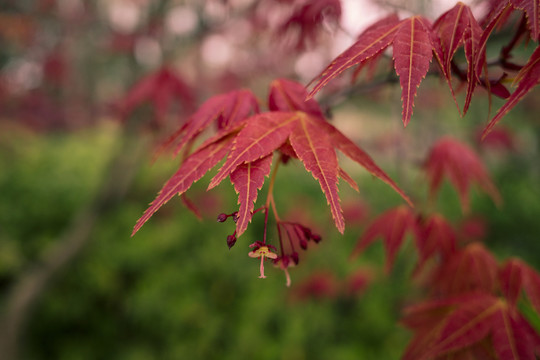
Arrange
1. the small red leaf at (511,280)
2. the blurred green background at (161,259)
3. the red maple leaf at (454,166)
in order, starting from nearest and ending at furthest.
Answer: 1. the small red leaf at (511,280)
2. the red maple leaf at (454,166)
3. the blurred green background at (161,259)

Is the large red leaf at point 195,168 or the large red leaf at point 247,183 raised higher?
the large red leaf at point 195,168

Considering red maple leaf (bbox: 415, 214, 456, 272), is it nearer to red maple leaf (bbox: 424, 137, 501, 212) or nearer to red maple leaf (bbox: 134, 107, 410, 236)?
Result: red maple leaf (bbox: 424, 137, 501, 212)

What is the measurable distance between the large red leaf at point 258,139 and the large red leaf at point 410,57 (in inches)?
7.4

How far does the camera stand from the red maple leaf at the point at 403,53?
50cm

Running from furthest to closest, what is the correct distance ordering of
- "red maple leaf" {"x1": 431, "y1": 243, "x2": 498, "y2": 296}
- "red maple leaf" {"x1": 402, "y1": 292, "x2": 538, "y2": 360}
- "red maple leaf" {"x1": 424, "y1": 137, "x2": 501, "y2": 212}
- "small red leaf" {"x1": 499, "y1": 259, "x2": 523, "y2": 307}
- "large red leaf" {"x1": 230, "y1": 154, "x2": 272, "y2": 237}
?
"red maple leaf" {"x1": 424, "y1": 137, "x2": 501, "y2": 212} < "red maple leaf" {"x1": 431, "y1": 243, "x2": 498, "y2": 296} < "small red leaf" {"x1": 499, "y1": 259, "x2": 523, "y2": 307} < "red maple leaf" {"x1": 402, "y1": 292, "x2": 538, "y2": 360} < "large red leaf" {"x1": 230, "y1": 154, "x2": 272, "y2": 237}

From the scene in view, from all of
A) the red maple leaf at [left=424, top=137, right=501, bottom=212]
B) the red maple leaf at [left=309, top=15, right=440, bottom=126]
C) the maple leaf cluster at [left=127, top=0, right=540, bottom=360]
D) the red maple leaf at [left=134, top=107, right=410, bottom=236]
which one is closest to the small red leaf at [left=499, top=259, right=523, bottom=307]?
the maple leaf cluster at [left=127, top=0, right=540, bottom=360]

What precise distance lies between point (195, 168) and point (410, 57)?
1.21 ft

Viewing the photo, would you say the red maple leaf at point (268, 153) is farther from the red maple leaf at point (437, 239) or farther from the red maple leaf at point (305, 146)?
the red maple leaf at point (437, 239)

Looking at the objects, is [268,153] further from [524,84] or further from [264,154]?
[524,84]

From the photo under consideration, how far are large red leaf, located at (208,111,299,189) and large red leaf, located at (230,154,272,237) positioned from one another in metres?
0.02

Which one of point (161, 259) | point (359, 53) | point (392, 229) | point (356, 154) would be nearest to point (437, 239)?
point (392, 229)

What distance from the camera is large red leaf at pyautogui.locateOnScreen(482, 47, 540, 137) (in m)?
0.49

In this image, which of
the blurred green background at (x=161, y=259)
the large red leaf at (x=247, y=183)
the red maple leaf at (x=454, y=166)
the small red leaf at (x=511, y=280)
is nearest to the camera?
the large red leaf at (x=247, y=183)

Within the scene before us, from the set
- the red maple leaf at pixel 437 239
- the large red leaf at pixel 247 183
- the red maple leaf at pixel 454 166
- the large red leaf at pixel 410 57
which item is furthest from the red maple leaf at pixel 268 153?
the red maple leaf at pixel 454 166
